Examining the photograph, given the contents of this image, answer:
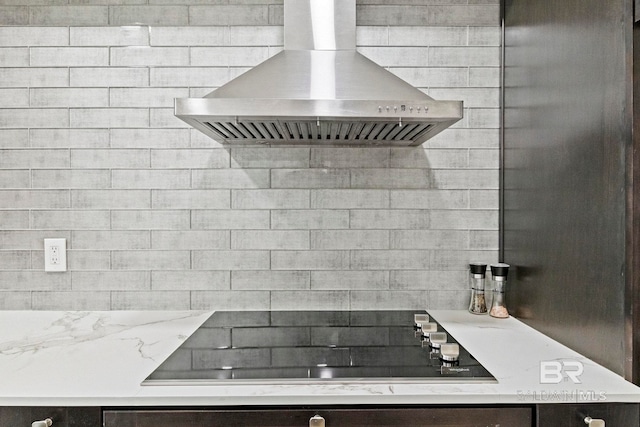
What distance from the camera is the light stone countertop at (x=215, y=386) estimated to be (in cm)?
112

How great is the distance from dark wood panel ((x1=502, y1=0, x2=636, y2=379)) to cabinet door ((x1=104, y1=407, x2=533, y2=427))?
1.17 ft

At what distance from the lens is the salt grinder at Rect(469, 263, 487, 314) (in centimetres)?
181

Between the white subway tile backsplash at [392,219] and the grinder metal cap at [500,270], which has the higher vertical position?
the white subway tile backsplash at [392,219]

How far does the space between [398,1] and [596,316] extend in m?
1.36

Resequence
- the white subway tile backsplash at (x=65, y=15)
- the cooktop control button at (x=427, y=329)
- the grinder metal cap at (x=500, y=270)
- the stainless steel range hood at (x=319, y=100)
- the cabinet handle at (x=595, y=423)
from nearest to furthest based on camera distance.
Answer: the cabinet handle at (x=595, y=423)
the stainless steel range hood at (x=319, y=100)
the cooktop control button at (x=427, y=329)
the grinder metal cap at (x=500, y=270)
the white subway tile backsplash at (x=65, y=15)

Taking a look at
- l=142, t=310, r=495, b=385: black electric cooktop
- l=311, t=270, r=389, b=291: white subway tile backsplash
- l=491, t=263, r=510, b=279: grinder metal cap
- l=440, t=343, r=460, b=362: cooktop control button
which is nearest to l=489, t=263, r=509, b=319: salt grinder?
l=491, t=263, r=510, b=279: grinder metal cap

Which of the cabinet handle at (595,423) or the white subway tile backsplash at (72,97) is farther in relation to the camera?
the white subway tile backsplash at (72,97)

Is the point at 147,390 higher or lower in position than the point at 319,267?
lower

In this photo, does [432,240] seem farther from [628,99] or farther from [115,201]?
[115,201]

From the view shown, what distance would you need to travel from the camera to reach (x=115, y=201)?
1.90 meters

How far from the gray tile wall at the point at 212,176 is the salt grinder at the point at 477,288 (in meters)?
0.07

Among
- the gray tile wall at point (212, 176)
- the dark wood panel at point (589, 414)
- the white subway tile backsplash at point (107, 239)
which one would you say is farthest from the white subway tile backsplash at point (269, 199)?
the dark wood panel at point (589, 414)

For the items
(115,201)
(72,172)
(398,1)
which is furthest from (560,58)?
(72,172)

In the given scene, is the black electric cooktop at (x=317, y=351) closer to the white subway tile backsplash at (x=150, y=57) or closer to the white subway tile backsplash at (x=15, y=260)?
the white subway tile backsplash at (x=15, y=260)
